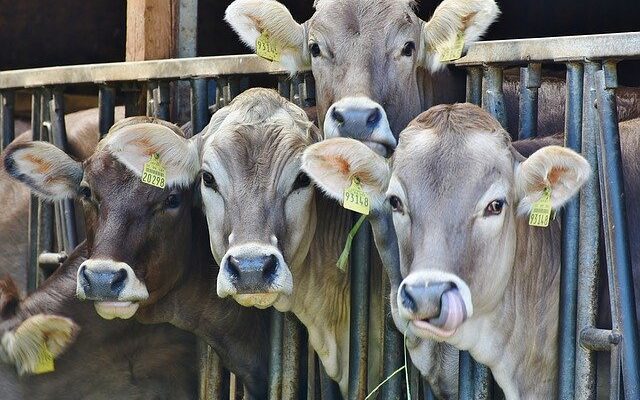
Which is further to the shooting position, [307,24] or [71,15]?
[71,15]

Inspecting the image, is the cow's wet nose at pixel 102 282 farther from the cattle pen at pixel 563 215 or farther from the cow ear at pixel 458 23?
the cow ear at pixel 458 23

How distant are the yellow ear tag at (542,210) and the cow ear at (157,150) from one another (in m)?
1.81

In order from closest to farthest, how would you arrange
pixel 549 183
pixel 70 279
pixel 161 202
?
pixel 549 183
pixel 161 202
pixel 70 279

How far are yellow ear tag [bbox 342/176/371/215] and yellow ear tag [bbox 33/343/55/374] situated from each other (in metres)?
1.90

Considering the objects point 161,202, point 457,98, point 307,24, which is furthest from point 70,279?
point 457,98

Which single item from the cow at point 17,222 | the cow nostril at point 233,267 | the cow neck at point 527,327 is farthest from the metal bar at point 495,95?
the cow at point 17,222

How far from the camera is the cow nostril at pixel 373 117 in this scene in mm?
5488

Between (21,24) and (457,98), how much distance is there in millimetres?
5550

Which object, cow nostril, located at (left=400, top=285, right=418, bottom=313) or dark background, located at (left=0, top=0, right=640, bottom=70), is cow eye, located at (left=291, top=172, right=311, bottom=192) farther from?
dark background, located at (left=0, top=0, right=640, bottom=70)

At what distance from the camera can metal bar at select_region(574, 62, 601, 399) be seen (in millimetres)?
4984

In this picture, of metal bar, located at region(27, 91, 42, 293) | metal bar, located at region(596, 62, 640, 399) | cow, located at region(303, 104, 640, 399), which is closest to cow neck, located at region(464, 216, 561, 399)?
cow, located at region(303, 104, 640, 399)

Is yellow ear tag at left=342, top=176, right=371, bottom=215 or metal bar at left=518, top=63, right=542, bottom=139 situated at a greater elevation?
metal bar at left=518, top=63, right=542, bottom=139

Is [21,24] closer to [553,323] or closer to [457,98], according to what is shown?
[457,98]

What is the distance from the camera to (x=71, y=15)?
1104 cm
